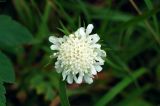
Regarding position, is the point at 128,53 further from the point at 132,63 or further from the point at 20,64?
the point at 20,64

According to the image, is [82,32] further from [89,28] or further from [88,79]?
[88,79]

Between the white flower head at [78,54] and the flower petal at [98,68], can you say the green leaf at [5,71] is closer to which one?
the white flower head at [78,54]

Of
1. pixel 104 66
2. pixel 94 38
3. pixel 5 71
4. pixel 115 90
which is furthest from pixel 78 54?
pixel 104 66

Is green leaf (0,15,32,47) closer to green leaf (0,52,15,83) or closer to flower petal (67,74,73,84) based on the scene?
green leaf (0,52,15,83)

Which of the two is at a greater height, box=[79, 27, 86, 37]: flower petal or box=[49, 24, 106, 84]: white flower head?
box=[79, 27, 86, 37]: flower petal

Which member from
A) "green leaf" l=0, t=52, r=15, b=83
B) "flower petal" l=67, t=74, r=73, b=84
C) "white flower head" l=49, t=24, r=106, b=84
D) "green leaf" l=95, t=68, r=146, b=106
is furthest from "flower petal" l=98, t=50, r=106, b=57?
"green leaf" l=95, t=68, r=146, b=106

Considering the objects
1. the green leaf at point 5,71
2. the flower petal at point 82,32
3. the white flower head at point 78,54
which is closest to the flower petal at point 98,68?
the white flower head at point 78,54

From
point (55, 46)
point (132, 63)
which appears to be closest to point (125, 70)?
point (132, 63)
